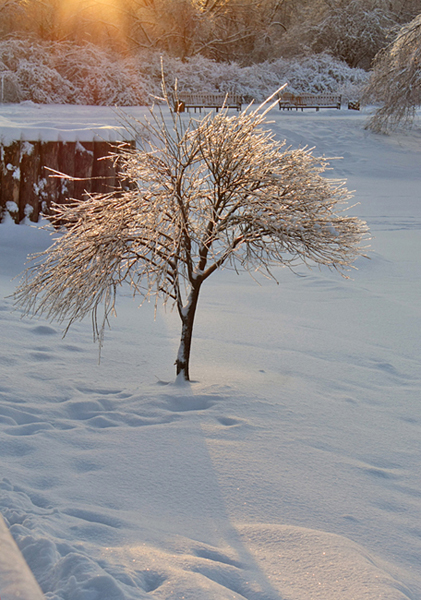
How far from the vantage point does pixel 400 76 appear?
1877cm

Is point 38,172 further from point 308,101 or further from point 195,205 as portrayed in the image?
point 308,101

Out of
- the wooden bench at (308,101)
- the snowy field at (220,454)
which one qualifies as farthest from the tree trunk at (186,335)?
the wooden bench at (308,101)

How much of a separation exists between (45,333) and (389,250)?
652cm

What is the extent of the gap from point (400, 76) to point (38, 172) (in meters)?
15.3

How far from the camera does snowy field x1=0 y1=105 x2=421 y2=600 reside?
218 cm

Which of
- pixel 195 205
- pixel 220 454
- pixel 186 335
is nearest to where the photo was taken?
pixel 220 454

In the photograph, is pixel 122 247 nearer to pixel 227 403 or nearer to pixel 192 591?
pixel 227 403

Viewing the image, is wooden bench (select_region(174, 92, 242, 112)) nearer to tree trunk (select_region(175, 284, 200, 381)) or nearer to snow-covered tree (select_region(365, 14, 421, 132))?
snow-covered tree (select_region(365, 14, 421, 132))

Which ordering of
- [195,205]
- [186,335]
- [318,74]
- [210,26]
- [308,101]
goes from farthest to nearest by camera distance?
1. [210,26]
2. [318,74]
3. [308,101]
4. [186,335]
5. [195,205]

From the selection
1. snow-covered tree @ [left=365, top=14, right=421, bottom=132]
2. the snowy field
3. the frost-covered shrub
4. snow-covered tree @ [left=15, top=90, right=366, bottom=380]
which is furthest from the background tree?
snow-covered tree @ [left=15, top=90, right=366, bottom=380]

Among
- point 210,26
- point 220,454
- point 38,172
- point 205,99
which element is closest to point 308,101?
point 205,99

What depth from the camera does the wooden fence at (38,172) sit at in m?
7.41

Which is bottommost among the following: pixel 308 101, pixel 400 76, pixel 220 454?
pixel 220 454

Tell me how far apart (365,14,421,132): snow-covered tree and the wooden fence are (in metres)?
13.5
